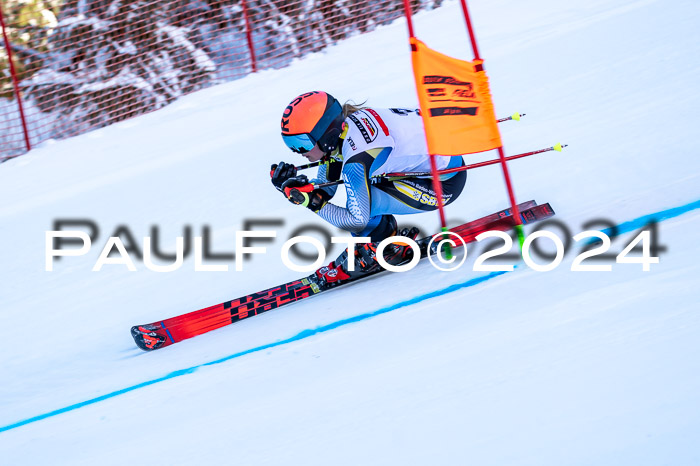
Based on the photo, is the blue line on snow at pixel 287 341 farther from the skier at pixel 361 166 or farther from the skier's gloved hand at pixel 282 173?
the skier's gloved hand at pixel 282 173

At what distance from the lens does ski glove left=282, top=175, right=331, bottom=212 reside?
3.31 m

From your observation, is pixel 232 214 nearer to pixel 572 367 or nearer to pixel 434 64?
pixel 434 64

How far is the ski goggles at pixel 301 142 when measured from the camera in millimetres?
3230

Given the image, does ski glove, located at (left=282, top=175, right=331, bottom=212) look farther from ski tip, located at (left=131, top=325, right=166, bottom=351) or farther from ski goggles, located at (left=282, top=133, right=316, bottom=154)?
ski tip, located at (left=131, top=325, right=166, bottom=351)

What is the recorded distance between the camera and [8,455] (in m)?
2.73

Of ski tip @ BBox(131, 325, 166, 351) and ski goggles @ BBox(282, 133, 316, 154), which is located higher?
ski goggles @ BBox(282, 133, 316, 154)

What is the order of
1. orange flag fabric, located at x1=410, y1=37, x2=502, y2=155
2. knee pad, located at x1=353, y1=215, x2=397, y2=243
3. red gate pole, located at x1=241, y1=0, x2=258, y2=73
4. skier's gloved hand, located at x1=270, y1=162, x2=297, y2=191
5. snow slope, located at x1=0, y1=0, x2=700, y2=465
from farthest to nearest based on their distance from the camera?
red gate pole, located at x1=241, y1=0, x2=258, y2=73
knee pad, located at x1=353, y1=215, x2=397, y2=243
skier's gloved hand, located at x1=270, y1=162, x2=297, y2=191
orange flag fabric, located at x1=410, y1=37, x2=502, y2=155
snow slope, located at x1=0, y1=0, x2=700, y2=465

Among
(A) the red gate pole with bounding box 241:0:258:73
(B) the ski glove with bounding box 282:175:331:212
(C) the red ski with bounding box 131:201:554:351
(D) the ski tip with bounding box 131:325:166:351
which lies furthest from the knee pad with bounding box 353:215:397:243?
(A) the red gate pole with bounding box 241:0:258:73

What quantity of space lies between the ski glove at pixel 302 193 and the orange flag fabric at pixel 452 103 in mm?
700

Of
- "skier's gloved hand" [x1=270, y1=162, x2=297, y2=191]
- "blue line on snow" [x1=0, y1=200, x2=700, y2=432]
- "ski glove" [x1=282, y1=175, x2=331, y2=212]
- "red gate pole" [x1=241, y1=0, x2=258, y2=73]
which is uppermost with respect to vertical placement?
"red gate pole" [x1=241, y1=0, x2=258, y2=73]

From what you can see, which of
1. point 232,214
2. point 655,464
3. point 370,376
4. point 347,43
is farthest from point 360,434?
point 347,43

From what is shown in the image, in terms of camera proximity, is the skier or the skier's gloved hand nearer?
the skier

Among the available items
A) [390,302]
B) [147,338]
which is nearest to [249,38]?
[147,338]

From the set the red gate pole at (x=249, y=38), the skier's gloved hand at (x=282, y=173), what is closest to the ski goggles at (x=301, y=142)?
the skier's gloved hand at (x=282, y=173)
